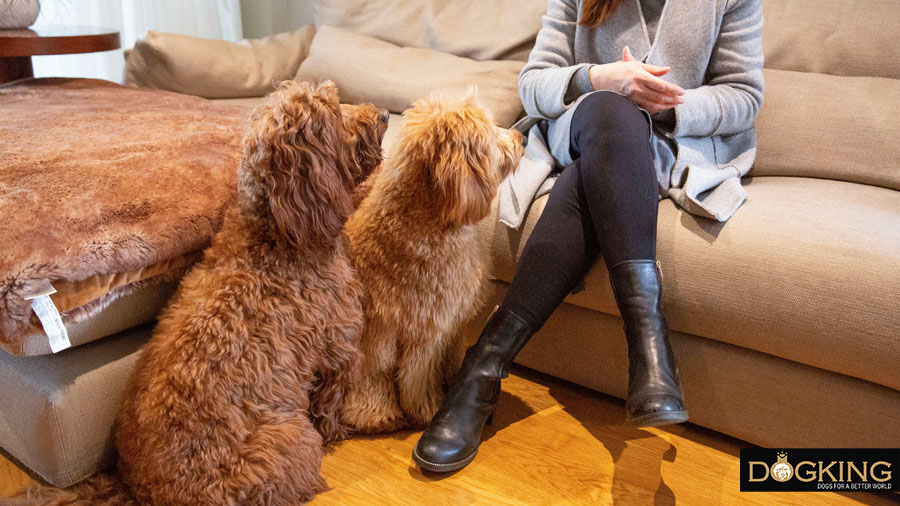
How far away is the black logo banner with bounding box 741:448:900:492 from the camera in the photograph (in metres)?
1.28

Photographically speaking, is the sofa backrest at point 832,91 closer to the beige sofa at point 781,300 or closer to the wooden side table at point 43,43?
the beige sofa at point 781,300

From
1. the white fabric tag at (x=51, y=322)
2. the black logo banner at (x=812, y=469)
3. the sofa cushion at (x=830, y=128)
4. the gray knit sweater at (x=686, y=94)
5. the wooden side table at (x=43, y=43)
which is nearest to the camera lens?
the white fabric tag at (x=51, y=322)

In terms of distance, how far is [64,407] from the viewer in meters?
1.16

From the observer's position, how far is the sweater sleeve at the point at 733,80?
4.94ft

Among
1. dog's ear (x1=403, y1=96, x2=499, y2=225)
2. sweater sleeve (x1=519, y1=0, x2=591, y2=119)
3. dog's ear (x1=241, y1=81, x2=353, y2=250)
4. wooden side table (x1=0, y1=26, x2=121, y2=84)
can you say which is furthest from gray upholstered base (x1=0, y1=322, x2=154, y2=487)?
wooden side table (x1=0, y1=26, x2=121, y2=84)

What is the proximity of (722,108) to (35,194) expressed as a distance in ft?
4.75

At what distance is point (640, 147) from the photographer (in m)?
1.34

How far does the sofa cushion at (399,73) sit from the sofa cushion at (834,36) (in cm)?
76

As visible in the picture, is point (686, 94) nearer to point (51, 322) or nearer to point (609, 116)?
point (609, 116)

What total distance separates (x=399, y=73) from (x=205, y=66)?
700mm

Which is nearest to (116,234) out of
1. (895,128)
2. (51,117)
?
(51,117)

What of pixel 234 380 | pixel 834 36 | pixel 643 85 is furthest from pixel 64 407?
pixel 834 36

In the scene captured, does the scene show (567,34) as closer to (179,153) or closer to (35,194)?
(179,153)

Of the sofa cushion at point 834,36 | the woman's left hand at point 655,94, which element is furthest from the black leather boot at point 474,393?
the sofa cushion at point 834,36
